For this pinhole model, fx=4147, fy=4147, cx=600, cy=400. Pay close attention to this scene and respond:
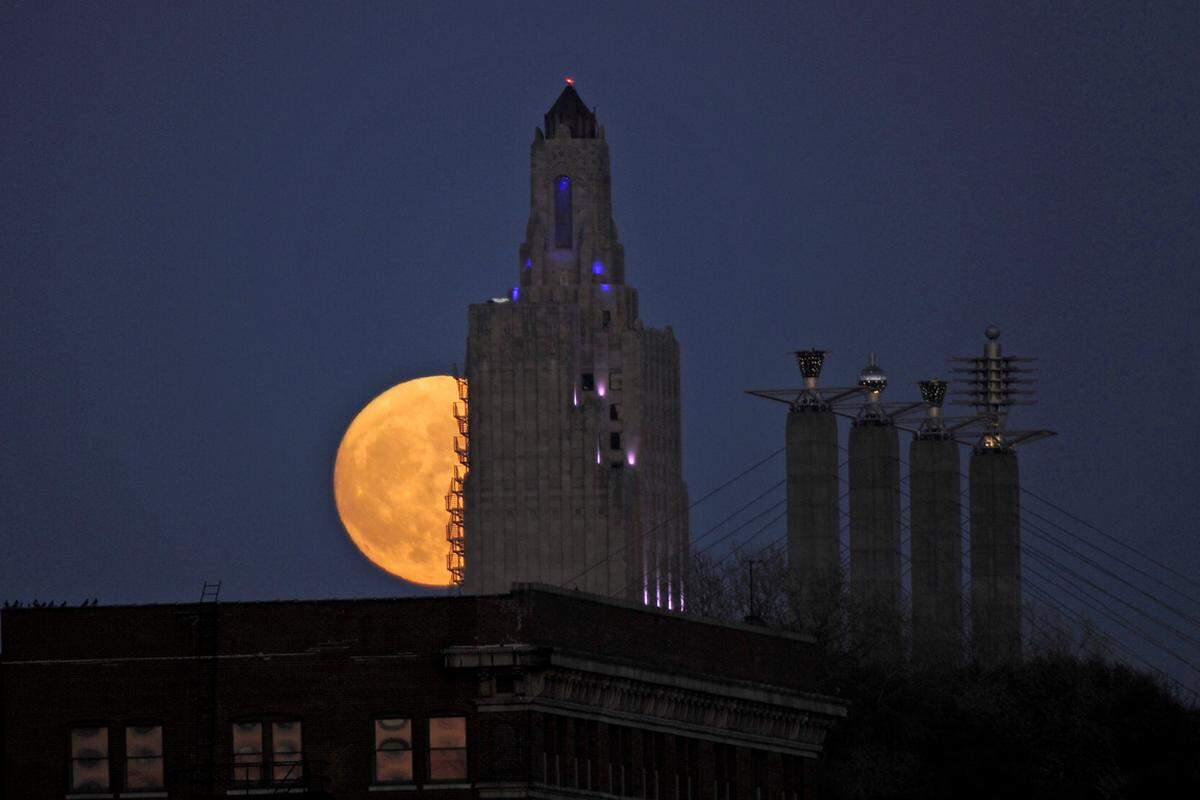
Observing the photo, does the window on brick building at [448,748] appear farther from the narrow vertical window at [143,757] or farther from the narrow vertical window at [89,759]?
the narrow vertical window at [89,759]

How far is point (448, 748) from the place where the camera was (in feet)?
358

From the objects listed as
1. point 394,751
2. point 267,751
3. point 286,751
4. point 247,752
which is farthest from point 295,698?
point 394,751

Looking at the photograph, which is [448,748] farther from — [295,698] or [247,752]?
[247,752]

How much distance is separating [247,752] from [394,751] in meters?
3.90

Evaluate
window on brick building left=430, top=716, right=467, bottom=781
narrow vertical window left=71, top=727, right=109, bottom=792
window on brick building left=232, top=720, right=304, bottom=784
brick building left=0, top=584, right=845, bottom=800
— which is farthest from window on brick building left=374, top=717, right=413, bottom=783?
narrow vertical window left=71, top=727, right=109, bottom=792

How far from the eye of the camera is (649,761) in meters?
117

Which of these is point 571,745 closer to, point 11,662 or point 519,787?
point 519,787

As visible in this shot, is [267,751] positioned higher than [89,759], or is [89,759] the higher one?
[267,751]

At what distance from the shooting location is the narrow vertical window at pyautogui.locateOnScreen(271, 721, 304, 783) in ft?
355

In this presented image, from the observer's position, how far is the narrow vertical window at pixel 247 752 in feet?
357

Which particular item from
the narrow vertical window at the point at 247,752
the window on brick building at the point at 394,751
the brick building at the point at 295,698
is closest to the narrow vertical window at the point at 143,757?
the brick building at the point at 295,698

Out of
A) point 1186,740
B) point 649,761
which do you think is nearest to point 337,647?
point 649,761

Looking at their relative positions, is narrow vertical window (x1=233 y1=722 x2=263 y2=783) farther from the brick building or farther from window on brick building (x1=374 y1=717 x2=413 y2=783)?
window on brick building (x1=374 y1=717 x2=413 y2=783)

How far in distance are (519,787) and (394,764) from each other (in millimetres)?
3349
